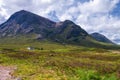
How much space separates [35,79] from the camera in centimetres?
3198

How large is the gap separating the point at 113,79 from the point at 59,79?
482 inches

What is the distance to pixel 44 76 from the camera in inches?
1330

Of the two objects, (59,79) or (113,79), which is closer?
(113,79)

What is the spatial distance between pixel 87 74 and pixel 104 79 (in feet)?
4.39

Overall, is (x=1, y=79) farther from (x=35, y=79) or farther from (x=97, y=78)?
(x=97, y=78)

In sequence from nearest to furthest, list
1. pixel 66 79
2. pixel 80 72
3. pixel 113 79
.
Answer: pixel 113 79
pixel 80 72
pixel 66 79

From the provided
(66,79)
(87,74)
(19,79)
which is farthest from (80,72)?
(19,79)

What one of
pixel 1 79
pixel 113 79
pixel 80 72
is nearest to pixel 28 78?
pixel 1 79

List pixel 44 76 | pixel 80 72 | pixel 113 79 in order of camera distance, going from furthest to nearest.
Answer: pixel 44 76, pixel 80 72, pixel 113 79

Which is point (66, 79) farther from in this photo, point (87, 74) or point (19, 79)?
point (87, 74)

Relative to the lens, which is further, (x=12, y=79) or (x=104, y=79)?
(x=12, y=79)

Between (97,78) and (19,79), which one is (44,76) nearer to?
(19,79)

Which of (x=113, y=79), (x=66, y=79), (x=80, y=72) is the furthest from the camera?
(x=66, y=79)

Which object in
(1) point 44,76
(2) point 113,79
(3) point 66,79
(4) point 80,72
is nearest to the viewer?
(2) point 113,79
